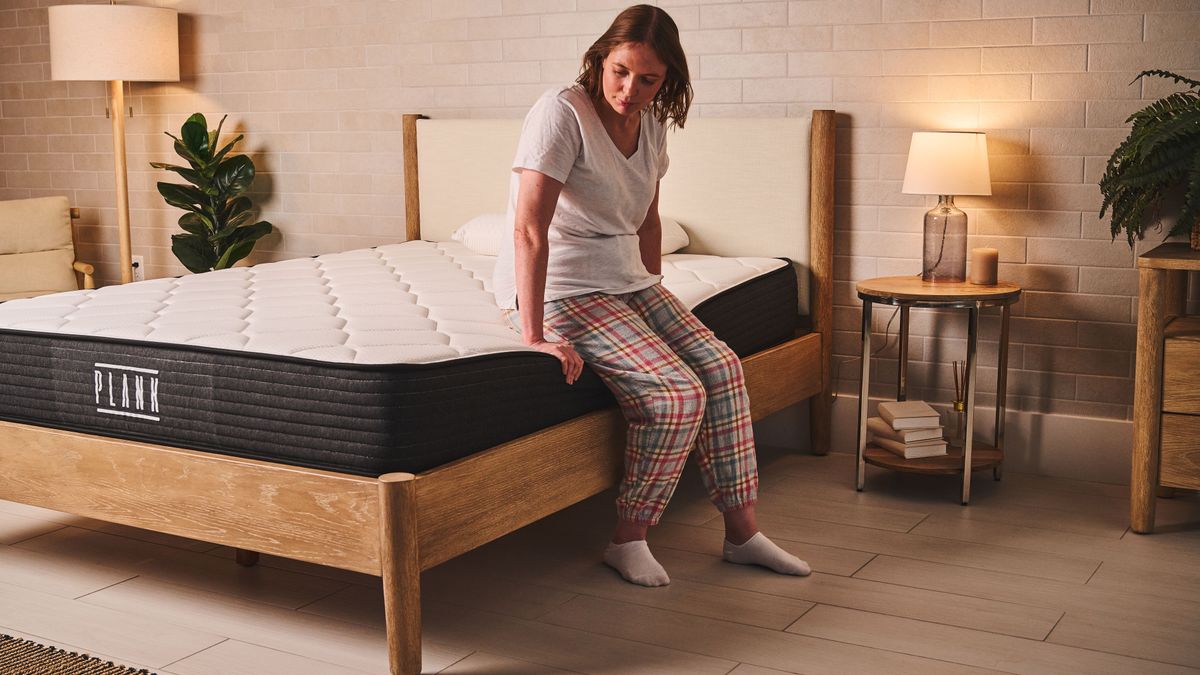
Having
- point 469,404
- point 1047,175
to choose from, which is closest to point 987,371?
point 1047,175

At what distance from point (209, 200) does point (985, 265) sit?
2.96 m

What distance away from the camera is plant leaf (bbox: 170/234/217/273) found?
15.5ft

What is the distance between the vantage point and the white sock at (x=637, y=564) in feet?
8.52

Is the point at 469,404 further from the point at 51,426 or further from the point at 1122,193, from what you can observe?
the point at 1122,193

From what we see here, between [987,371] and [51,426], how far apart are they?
2.49 meters

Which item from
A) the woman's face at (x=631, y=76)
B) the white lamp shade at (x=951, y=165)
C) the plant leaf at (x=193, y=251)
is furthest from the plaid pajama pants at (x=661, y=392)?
the plant leaf at (x=193, y=251)

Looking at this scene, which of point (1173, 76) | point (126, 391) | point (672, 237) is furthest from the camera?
point (672, 237)

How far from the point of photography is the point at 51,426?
2496 mm

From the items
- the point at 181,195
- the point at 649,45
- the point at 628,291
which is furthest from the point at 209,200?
the point at 649,45

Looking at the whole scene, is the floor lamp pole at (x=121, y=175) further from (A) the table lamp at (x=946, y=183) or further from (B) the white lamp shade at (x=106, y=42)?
(A) the table lamp at (x=946, y=183)

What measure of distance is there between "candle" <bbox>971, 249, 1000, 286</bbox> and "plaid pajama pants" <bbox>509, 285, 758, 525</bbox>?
37.5 inches

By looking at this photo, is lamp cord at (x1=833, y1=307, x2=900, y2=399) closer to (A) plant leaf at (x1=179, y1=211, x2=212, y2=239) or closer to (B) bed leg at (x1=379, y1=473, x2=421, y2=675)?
(B) bed leg at (x1=379, y1=473, x2=421, y2=675)

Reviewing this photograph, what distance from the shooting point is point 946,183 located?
3262 millimetres

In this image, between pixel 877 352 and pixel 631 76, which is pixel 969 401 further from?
pixel 631 76
